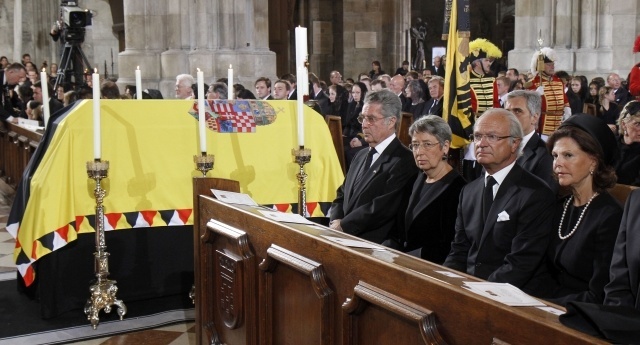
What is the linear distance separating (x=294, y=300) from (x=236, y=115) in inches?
109

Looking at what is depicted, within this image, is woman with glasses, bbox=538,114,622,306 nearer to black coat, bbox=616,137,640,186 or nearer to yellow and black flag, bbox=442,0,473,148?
black coat, bbox=616,137,640,186

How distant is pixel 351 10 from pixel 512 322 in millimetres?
19545

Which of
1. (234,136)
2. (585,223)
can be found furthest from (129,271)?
(585,223)

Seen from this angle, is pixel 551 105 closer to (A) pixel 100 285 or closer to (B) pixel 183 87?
(B) pixel 183 87

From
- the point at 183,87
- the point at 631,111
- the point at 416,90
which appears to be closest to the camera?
the point at 631,111

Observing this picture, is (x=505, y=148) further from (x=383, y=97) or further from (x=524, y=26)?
(x=524, y=26)

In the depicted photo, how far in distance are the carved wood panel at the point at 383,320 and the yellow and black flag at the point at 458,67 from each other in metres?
4.91

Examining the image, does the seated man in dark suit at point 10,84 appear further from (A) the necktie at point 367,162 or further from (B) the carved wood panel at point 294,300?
(B) the carved wood panel at point 294,300

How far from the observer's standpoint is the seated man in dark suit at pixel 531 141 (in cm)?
458

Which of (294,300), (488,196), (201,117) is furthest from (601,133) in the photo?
(201,117)

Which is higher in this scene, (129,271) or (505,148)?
(505,148)

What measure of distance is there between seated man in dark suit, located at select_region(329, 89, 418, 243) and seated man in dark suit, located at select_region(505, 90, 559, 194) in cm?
66

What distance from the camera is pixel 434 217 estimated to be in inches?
162

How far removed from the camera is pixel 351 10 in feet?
68.6
